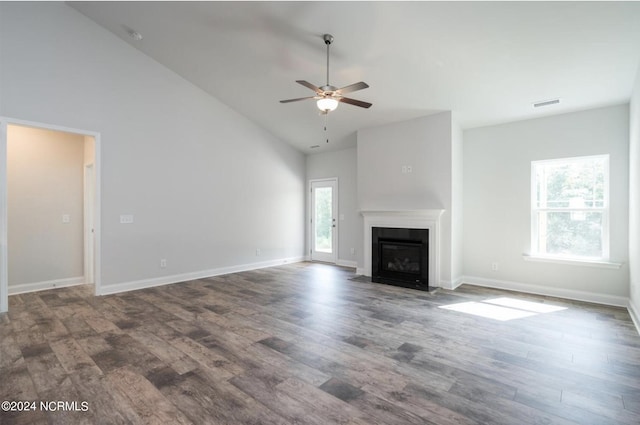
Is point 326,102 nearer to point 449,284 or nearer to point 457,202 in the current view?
point 457,202

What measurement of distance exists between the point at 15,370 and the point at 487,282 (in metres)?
6.06

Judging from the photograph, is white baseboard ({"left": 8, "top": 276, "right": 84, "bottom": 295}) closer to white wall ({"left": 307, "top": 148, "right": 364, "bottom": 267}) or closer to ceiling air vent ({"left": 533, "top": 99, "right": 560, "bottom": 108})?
white wall ({"left": 307, "top": 148, "right": 364, "bottom": 267})

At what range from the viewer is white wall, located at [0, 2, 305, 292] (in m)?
4.17

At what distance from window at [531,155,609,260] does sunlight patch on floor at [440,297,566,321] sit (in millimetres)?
1066

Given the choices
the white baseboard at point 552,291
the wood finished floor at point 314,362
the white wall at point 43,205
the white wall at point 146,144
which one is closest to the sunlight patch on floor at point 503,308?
the wood finished floor at point 314,362

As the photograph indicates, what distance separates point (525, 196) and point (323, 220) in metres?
4.35

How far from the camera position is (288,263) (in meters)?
A: 7.55

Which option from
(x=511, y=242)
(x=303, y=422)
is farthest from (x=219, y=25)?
(x=511, y=242)

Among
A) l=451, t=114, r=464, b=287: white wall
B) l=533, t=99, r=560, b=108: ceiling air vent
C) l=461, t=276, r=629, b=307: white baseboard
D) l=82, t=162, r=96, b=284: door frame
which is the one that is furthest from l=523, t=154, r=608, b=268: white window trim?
l=82, t=162, r=96, b=284: door frame

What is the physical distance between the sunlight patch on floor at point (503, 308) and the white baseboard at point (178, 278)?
→ 4.10 meters

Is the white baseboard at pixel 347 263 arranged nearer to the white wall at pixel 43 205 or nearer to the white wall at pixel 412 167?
the white wall at pixel 412 167

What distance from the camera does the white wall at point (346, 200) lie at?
717 centimetres

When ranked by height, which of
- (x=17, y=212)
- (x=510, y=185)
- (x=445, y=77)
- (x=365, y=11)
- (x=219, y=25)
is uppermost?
(x=219, y=25)

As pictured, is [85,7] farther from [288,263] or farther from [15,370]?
[288,263]
